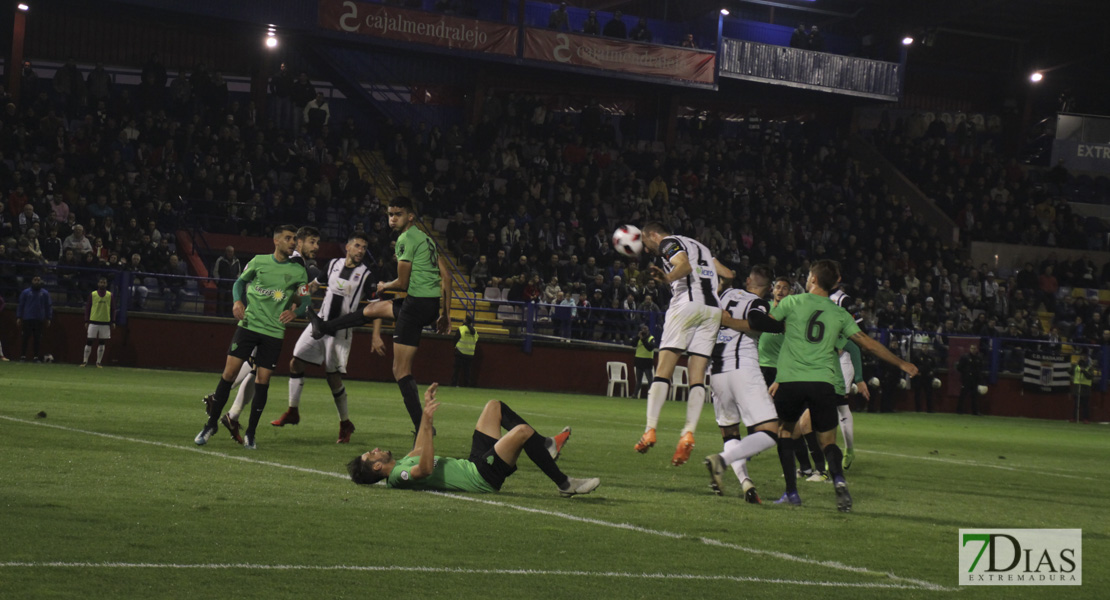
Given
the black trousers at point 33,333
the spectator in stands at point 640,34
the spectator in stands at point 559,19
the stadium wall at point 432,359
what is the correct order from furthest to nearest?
the spectator in stands at point 640,34 < the spectator in stands at point 559,19 < the stadium wall at point 432,359 < the black trousers at point 33,333

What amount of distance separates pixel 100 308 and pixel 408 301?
15.0m

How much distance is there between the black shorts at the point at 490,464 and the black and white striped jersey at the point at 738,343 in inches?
98.6

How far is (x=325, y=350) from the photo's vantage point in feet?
43.8

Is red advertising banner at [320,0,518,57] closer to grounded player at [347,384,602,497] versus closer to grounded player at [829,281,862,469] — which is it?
grounded player at [829,281,862,469]

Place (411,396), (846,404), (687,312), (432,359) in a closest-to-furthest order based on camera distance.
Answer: (687,312) → (411,396) → (846,404) → (432,359)

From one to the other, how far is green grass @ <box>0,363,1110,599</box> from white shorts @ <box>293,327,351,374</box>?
0.85 meters

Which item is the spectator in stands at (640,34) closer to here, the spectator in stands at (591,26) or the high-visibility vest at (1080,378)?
the spectator in stands at (591,26)

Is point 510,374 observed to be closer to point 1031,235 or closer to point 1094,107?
point 1031,235

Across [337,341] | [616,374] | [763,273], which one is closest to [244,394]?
[337,341]

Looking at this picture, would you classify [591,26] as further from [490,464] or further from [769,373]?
[490,464]

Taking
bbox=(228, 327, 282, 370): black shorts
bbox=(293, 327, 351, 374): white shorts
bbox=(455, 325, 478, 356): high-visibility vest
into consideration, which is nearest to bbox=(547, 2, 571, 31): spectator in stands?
bbox=(455, 325, 478, 356): high-visibility vest

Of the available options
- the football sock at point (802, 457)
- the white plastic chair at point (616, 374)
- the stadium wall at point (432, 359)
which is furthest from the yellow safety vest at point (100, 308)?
the football sock at point (802, 457)

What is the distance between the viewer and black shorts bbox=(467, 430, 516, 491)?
8.80 m

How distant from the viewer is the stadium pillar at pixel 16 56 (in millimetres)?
32719
